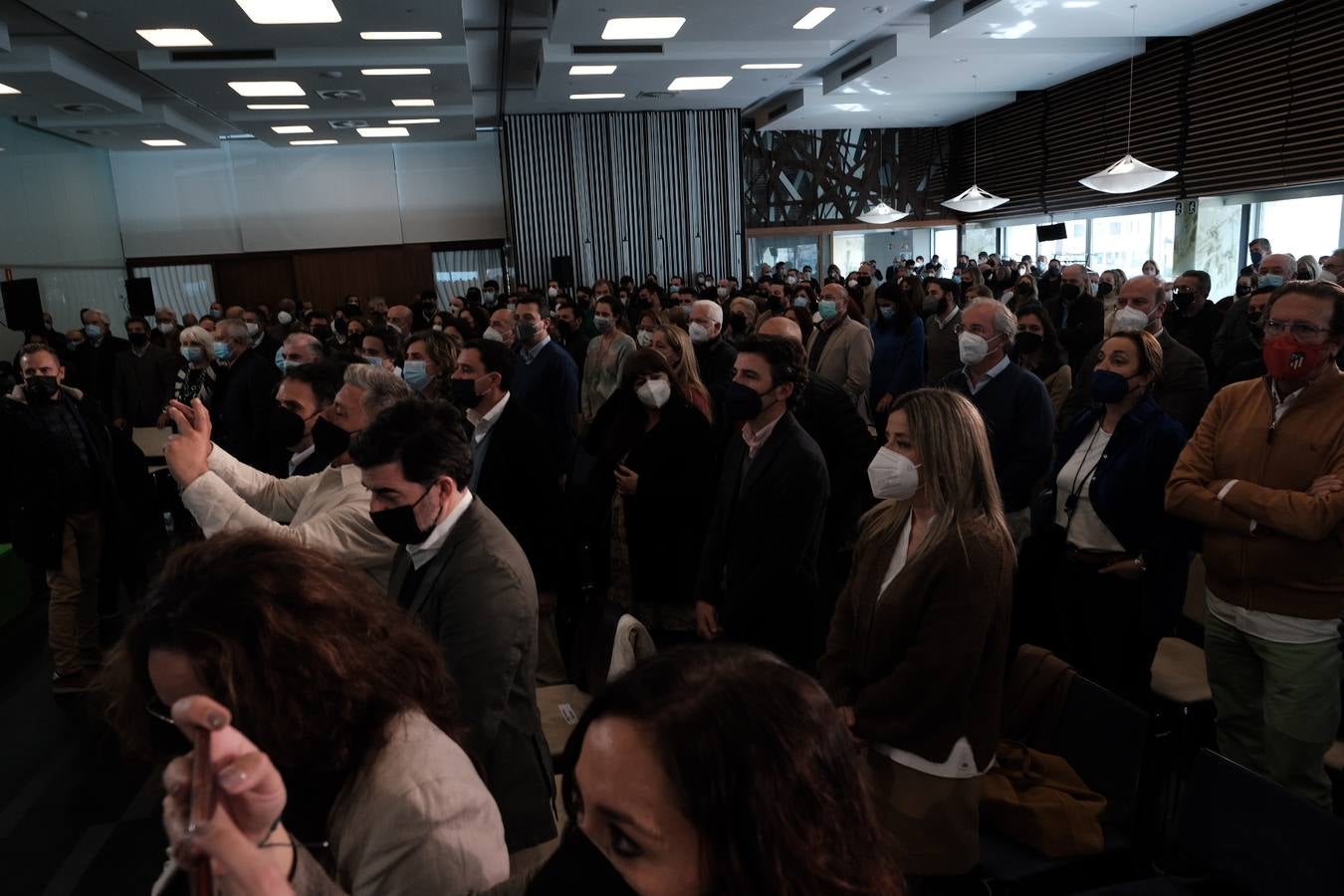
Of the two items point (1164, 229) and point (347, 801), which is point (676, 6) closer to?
point (1164, 229)

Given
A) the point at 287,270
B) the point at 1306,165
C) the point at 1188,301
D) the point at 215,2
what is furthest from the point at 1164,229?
the point at 287,270

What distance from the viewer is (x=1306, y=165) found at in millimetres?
10258

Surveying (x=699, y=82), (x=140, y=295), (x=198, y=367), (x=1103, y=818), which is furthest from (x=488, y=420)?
(x=140, y=295)

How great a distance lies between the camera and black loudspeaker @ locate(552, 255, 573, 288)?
16031 millimetres

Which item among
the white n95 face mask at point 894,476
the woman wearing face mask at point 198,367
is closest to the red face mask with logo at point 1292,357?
the white n95 face mask at point 894,476

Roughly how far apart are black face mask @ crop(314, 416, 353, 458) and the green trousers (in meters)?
3.05

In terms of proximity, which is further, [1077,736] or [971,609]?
[1077,736]

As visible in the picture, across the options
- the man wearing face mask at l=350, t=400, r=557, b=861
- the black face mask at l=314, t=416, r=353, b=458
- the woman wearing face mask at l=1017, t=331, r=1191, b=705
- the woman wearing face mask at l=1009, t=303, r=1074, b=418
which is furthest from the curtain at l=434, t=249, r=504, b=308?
the man wearing face mask at l=350, t=400, r=557, b=861

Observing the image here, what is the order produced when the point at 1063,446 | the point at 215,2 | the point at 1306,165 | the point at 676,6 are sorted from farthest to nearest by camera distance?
the point at 1306,165 → the point at 676,6 → the point at 215,2 → the point at 1063,446

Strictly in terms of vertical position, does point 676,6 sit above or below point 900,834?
above

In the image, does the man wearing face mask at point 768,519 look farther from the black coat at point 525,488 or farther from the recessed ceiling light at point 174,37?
the recessed ceiling light at point 174,37

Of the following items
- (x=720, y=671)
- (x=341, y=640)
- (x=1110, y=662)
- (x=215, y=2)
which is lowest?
(x=1110, y=662)

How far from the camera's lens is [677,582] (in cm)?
383

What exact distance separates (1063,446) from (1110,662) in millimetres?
866
